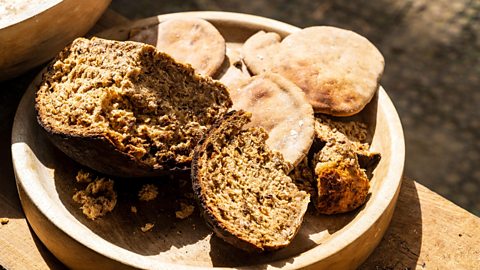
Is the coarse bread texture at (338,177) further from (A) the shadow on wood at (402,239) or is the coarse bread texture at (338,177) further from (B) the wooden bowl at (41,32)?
(B) the wooden bowl at (41,32)

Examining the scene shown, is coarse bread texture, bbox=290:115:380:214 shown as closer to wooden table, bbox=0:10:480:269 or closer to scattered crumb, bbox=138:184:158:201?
wooden table, bbox=0:10:480:269

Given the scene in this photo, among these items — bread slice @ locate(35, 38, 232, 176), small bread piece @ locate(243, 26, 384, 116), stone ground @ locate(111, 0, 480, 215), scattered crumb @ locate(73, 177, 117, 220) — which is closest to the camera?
bread slice @ locate(35, 38, 232, 176)

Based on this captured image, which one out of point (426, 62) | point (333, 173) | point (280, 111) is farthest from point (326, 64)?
point (426, 62)

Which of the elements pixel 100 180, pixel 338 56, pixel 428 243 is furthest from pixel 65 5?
pixel 428 243

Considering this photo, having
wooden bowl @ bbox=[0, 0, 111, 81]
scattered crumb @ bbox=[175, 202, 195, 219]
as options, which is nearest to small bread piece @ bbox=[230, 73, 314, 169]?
scattered crumb @ bbox=[175, 202, 195, 219]

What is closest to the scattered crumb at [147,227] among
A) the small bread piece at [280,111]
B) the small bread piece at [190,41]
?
the small bread piece at [280,111]

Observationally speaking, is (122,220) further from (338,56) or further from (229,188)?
(338,56)
